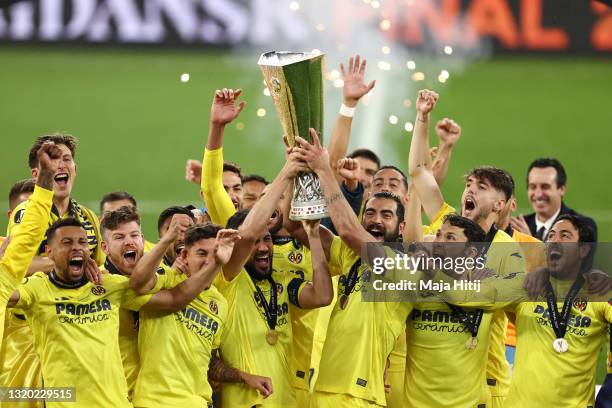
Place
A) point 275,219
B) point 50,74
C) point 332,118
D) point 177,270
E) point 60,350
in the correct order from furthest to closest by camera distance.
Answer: point 50,74
point 332,118
point 275,219
point 177,270
point 60,350

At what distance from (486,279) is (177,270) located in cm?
179

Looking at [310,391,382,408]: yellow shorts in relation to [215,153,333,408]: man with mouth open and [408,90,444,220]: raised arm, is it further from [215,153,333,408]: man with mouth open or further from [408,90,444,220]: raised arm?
[408,90,444,220]: raised arm

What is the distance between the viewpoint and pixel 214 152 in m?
7.36

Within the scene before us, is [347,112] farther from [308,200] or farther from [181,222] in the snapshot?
[181,222]

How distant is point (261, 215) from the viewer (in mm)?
6707

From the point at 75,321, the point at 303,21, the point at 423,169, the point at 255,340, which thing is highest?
the point at 303,21

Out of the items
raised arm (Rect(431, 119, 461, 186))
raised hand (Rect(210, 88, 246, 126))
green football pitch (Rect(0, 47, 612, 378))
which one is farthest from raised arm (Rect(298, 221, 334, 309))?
green football pitch (Rect(0, 47, 612, 378))

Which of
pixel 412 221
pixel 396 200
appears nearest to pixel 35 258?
pixel 396 200

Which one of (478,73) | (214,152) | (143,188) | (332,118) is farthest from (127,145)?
(214,152)

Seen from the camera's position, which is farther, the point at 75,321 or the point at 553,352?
the point at 553,352

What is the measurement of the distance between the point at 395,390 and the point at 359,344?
0.68 m

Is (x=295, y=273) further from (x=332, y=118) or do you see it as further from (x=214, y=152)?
(x=332, y=118)

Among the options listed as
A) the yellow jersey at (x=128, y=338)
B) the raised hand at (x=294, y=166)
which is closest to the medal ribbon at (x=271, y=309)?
the yellow jersey at (x=128, y=338)

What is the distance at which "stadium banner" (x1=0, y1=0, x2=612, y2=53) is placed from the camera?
17438 millimetres
